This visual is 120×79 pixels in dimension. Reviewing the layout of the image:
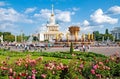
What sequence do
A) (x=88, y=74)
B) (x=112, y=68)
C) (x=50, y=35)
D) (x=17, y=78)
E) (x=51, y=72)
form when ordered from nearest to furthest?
(x=17, y=78) < (x=51, y=72) < (x=88, y=74) < (x=112, y=68) < (x=50, y=35)

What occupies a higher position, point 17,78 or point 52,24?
point 52,24

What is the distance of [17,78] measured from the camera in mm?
10039

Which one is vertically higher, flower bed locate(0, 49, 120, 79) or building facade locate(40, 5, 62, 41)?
building facade locate(40, 5, 62, 41)

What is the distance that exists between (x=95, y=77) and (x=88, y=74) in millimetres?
491

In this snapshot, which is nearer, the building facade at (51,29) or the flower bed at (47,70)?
the flower bed at (47,70)

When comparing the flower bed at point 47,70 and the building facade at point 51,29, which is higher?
the building facade at point 51,29

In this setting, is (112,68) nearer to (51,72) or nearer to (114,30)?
(51,72)

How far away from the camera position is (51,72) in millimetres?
10898

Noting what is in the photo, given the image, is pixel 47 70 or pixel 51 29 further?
pixel 51 29

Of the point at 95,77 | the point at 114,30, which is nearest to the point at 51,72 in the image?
the point at 95,77

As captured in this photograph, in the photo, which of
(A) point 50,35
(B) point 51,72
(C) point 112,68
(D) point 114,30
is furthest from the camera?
(D) point 114,30

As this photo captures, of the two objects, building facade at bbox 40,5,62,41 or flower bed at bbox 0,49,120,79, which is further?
building facade at bbox 40,5,62,41

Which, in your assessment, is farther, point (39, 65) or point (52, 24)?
point (52, 24)

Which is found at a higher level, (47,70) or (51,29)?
(51,29)
